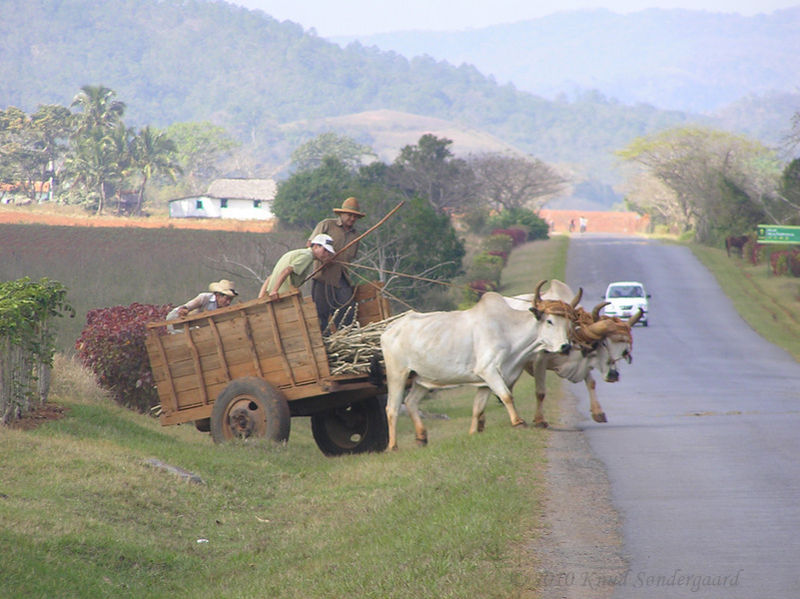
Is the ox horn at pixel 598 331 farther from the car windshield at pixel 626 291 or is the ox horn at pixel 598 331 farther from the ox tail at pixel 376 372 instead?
the car windshield at pixel 626 291

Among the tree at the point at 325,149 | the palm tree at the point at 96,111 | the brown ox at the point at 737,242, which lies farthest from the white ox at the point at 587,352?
the tree at the point at 325,149

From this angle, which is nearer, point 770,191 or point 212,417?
point 212,417

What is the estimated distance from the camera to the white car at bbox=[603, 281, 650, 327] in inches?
1591

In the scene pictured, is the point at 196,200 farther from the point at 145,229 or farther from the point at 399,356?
the point at 399,356

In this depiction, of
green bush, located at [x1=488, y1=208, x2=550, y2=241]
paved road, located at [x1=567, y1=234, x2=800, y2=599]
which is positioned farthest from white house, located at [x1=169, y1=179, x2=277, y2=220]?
paved road, located at [x1=567, y1=234, x2=800, y2=599]

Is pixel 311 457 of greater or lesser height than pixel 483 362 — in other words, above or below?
below

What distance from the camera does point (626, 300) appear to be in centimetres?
4097

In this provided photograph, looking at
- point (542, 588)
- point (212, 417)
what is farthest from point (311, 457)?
point (542, 588)

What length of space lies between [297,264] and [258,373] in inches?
52.5

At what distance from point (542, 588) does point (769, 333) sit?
3552cm

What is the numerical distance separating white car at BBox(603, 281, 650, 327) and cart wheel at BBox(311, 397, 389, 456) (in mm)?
25903

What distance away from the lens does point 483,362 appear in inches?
489

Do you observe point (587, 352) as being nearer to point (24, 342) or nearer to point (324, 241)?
point (324, 241)

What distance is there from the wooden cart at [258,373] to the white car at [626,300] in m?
26.6
